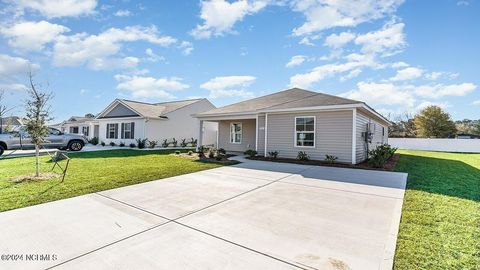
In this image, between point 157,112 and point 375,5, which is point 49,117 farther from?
point 157,112

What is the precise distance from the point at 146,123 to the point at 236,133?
8464mm

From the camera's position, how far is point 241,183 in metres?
6.64

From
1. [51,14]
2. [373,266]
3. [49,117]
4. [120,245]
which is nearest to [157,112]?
[51,14]

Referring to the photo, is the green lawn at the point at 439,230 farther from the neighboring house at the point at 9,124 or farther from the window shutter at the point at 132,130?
the window shutter at the point at 132,130

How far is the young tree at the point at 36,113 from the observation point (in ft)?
23.0

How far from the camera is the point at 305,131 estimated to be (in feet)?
38.6

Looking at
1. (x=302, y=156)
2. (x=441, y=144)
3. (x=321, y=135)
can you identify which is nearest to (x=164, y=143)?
(x=302, y=156)

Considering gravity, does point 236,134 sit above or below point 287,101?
below

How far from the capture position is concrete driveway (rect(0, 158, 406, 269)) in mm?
2598

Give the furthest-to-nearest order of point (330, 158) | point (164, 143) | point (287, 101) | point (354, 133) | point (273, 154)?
point (164, 143) < point (287, 101) < point (273, 154) < point (330, 158) < point (354, 133)

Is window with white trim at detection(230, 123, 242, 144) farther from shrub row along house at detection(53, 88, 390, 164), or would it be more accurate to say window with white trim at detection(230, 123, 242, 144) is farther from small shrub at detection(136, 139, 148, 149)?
small shrub at detection(136, 139, 148, 149)

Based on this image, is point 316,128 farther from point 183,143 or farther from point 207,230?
point 183,143

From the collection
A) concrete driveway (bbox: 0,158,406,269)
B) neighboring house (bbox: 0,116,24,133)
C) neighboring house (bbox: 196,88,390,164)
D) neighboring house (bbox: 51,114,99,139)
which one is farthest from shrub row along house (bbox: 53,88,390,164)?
neighboring house (bbox: 0,116,24,133)

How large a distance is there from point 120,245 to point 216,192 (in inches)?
113
